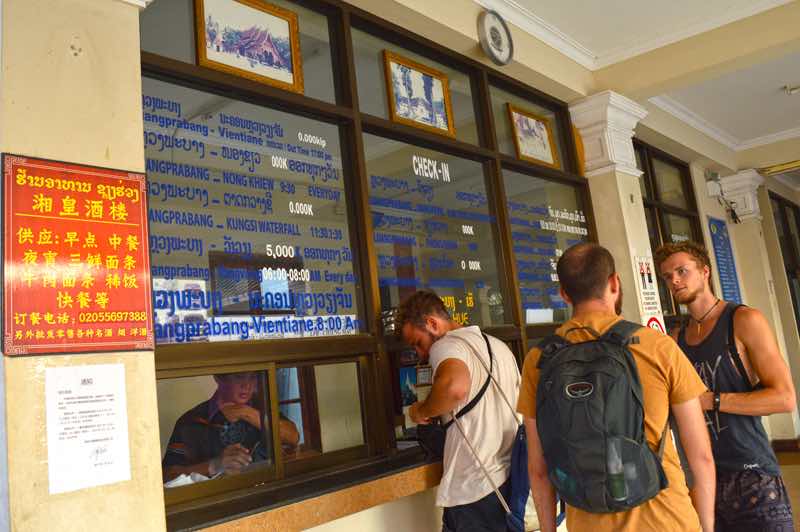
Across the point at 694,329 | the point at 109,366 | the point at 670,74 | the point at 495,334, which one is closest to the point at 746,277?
the point at 670,74

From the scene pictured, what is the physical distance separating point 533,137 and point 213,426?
285 cm

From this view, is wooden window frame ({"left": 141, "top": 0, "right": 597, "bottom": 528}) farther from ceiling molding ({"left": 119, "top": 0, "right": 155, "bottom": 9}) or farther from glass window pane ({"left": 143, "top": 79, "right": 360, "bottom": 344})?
ceiling molding ({"left": 119, "top": 0, "right": 155, "bottom": 9})

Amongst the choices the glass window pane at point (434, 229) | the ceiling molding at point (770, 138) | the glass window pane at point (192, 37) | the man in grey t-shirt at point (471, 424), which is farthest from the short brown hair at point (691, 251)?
the ceiling molding at point (770, 138)

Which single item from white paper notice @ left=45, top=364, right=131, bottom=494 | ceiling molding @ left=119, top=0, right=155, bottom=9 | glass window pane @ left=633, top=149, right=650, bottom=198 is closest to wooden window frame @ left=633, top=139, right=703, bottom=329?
glass window pane @ left=633, top=149, right=650, bottom=198

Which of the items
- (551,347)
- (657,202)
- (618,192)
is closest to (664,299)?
(657,202)

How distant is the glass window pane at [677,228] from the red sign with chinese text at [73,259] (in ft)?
16.3

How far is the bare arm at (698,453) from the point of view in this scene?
→ 1495 mm

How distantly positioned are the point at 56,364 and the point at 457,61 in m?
2.78

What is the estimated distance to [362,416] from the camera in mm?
2633

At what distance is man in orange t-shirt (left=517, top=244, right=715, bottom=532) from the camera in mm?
1433

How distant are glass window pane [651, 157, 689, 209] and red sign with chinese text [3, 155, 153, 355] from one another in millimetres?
5058

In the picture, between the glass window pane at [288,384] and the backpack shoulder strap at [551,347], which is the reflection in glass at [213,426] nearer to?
the glass window pane at [288,384]

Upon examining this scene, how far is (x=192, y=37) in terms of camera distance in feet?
7.88

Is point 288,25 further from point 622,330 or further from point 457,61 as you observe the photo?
point 622,330
